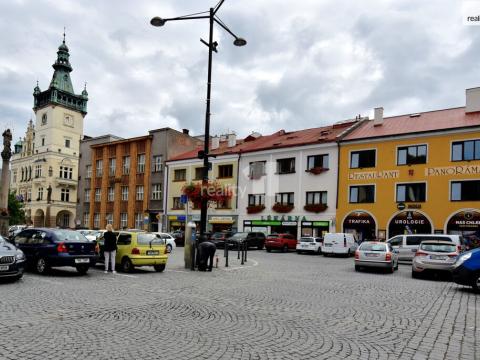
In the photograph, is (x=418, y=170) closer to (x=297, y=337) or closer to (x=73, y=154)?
(x=297, y=337)

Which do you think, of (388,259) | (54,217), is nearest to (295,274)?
(388,259)

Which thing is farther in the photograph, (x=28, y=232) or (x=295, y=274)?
(x=295, y=274)

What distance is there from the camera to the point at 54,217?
245 ft

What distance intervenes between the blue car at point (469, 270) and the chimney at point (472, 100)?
23.4 meters

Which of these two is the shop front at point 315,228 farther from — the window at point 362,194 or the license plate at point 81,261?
the license plate at point 81,261

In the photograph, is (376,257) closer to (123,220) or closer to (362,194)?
(362,194)

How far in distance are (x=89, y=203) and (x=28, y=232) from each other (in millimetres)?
43196

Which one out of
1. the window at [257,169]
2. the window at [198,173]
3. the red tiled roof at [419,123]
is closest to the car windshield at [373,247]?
the red tiled roof at [419,123]

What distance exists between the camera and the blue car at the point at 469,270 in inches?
482

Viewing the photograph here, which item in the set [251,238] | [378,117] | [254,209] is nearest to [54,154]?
[254,209]

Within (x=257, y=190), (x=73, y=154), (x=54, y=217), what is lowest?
(x=54, y=217)

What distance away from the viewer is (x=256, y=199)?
130 feet

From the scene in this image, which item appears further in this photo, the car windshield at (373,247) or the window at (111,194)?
the window at (111,194)

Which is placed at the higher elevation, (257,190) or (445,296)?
(257,190)
